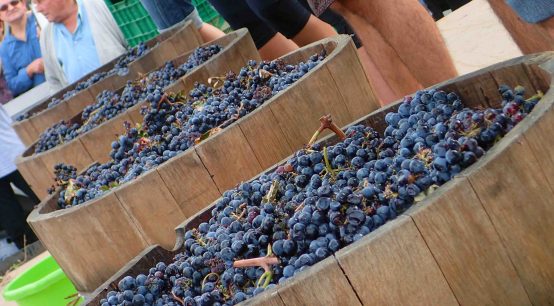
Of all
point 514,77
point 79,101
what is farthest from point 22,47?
point 514,77

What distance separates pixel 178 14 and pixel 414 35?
2316 mm

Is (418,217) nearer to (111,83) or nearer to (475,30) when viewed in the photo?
(111,83)

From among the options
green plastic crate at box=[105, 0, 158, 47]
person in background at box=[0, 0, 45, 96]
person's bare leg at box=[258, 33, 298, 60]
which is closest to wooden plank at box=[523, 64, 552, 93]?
person's bare leg at box=[258, 33, 298, 60]

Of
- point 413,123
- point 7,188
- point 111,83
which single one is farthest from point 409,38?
point 7,188

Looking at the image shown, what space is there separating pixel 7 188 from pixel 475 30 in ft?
16.5

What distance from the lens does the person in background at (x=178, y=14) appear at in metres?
4.83

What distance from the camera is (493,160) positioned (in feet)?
4.13

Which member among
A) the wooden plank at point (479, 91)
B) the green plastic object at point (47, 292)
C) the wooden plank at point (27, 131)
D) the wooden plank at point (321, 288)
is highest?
the wooden plank at point (27, 131)

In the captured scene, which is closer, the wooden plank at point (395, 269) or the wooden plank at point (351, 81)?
the wooden plank at point (395, 269)

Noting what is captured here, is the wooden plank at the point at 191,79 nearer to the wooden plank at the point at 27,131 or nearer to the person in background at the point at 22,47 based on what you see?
the wooden plank at the point at 27,131

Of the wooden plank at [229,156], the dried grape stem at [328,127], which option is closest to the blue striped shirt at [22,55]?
the wooden plank at [229,156]

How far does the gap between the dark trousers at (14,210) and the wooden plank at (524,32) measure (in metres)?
5.82

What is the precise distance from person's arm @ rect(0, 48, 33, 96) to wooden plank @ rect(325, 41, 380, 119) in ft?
20.4

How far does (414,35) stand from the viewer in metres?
2.97
